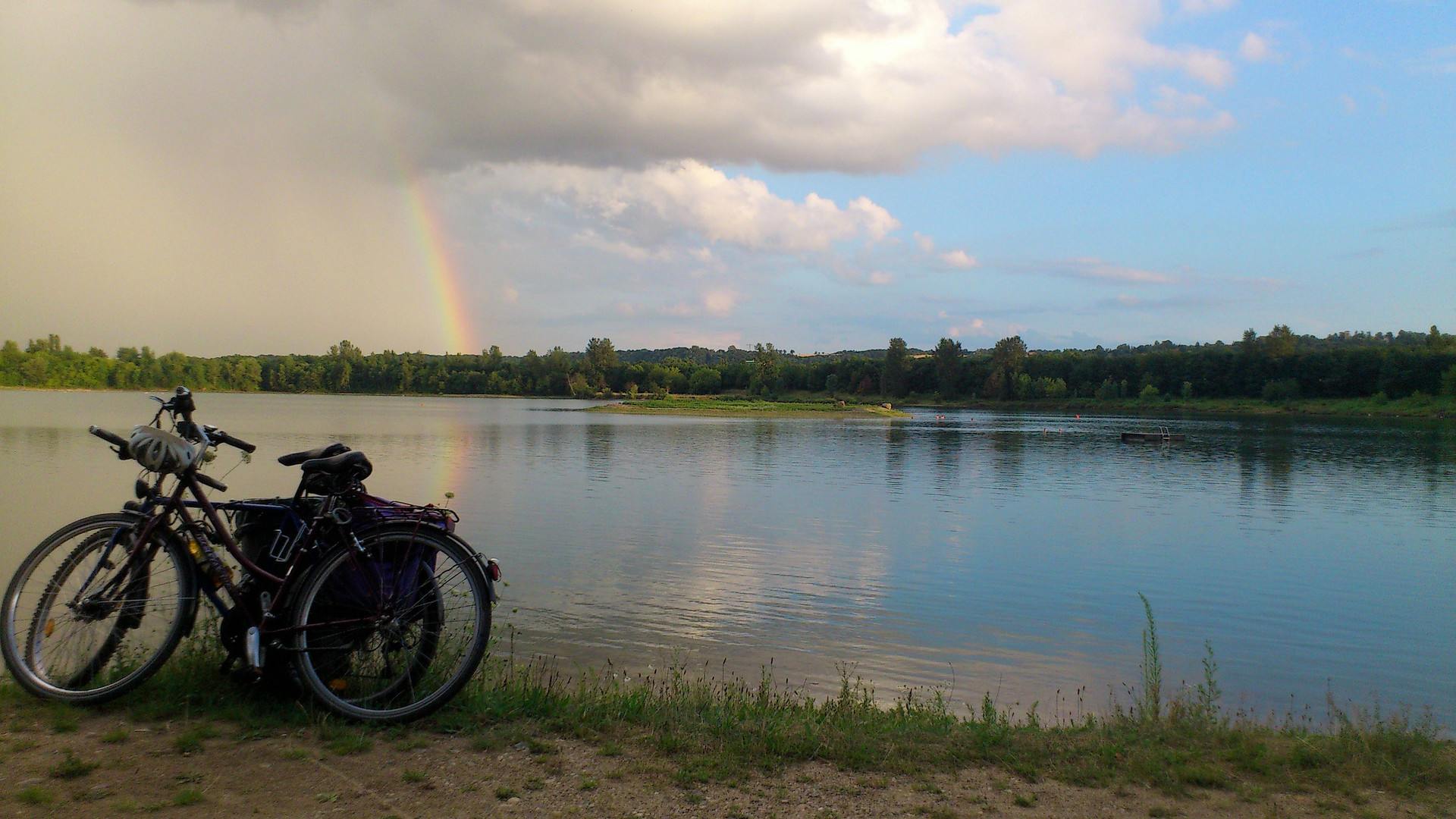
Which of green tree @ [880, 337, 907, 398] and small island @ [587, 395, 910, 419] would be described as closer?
small island @ [587, 395, 910, 419]

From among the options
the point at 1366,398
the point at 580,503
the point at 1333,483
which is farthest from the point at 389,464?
the point at 1366,398

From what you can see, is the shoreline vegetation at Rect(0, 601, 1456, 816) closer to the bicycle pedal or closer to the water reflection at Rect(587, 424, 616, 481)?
the bicycle pedal

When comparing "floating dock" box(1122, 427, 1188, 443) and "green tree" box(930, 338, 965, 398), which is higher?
"green tree" box(930, 338, 965, 398)

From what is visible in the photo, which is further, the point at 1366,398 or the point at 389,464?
the point at 1366,398

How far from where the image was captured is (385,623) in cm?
504

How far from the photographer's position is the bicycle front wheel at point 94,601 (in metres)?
4.96

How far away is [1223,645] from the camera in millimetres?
11508

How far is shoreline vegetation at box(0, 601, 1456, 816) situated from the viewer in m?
4.62

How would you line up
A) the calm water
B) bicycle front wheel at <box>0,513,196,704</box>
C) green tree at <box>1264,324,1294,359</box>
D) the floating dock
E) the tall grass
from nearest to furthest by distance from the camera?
1. the tall grass
2. bicycle front wheel at <box>0,513,196,704</box>
3. the calm water
4. the floating dock
5. green tree at <box>1264,324,1294,359</box>

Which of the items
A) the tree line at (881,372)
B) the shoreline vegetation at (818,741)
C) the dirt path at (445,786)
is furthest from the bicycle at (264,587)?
the tree line at (881,372)

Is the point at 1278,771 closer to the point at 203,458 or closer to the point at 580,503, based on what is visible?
the point at 203,458

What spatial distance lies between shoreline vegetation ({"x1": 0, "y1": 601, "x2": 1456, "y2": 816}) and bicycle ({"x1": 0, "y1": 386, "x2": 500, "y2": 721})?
21 cm

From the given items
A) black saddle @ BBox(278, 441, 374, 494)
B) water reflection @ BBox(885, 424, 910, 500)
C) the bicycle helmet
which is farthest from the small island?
the bicycle helmet

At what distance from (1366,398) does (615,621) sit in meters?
147
